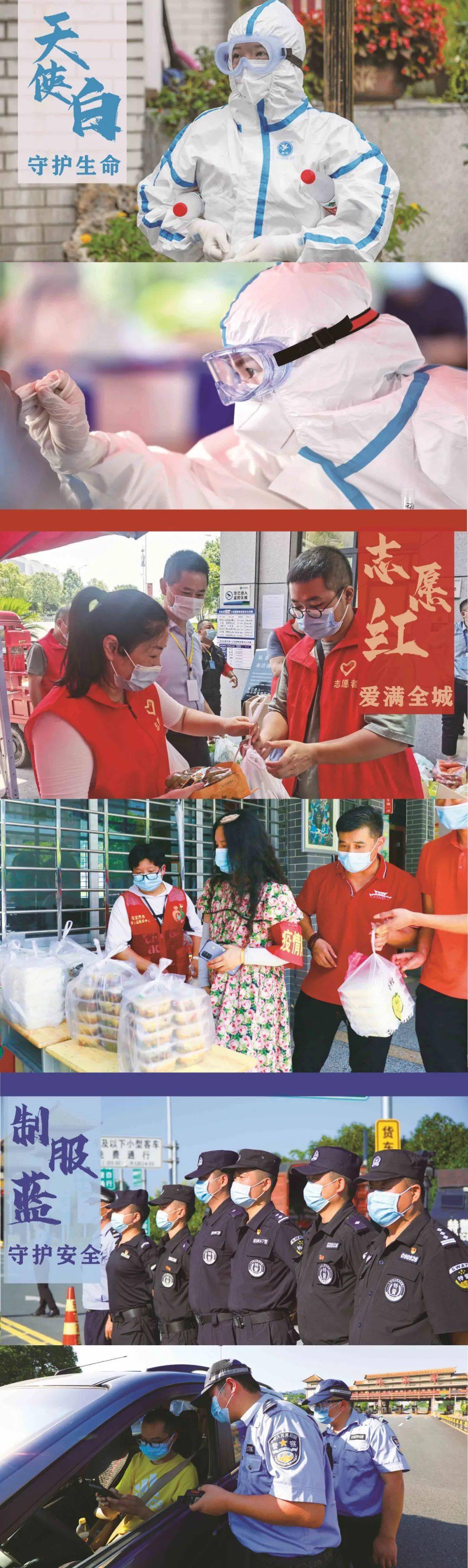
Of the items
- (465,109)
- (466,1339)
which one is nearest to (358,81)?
(465,109)

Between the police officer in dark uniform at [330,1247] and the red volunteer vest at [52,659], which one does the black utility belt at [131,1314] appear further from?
the red volunteer vest at [52,659]

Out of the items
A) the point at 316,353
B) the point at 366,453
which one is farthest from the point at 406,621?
the point at 316,353

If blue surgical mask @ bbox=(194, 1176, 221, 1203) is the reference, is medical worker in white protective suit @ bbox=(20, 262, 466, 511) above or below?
above

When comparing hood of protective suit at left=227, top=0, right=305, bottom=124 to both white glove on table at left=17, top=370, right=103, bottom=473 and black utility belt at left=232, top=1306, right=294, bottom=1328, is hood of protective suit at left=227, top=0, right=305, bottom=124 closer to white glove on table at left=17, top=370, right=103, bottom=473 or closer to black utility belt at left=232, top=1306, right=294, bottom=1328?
white glove on table at left=17, top=370, right=103, bottom=473

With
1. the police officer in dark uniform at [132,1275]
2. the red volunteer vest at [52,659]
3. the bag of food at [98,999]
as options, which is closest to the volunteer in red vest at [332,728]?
the red volunteer vest at [52,659]

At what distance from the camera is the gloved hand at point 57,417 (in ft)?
10.3

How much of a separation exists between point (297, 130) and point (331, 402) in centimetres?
75

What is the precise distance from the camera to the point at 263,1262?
123 inches

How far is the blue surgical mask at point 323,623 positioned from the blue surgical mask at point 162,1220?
1479mm

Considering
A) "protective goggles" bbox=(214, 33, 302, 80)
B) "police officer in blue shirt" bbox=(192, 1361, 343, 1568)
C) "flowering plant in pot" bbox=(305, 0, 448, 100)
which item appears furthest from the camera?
"flowering plant in pot" bbox=(305, 0, 448, 100)

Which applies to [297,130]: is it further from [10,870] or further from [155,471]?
[10,870]

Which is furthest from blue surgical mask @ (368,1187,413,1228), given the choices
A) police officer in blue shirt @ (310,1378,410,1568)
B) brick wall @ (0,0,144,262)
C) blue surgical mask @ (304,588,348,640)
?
brick wall @ (0,0,144,262)

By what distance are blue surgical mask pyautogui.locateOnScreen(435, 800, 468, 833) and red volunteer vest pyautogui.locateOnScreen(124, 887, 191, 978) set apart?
2.20ft

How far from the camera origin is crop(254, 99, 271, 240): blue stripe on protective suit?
3287 millimetres
